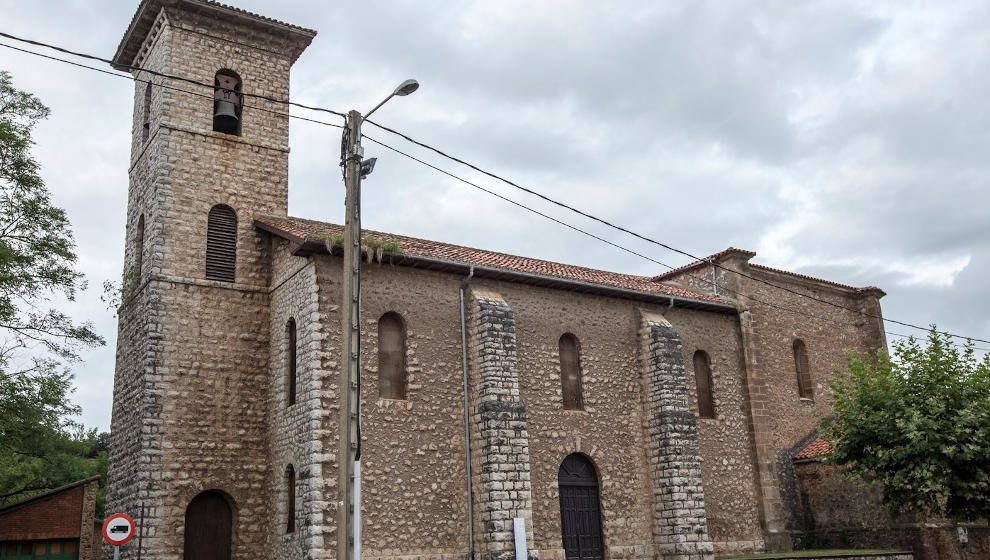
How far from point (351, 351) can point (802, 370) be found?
18.5 meters

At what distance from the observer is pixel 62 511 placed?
19.2 m

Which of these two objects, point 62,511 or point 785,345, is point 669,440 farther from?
point 62,511

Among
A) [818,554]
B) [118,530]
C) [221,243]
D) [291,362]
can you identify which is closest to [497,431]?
[291,362]

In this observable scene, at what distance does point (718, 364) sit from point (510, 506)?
850 cm

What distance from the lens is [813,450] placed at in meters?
23.3

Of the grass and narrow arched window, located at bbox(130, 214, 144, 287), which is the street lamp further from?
the grass

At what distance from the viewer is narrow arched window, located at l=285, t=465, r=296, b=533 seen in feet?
55.9

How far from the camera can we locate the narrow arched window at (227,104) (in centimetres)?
2041

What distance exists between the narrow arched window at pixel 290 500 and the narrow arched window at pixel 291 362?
4.84ft

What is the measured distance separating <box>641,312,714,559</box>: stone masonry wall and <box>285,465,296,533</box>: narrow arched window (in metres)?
8.57

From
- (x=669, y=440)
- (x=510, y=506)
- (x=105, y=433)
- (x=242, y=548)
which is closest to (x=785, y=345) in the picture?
(x=669, y=440)

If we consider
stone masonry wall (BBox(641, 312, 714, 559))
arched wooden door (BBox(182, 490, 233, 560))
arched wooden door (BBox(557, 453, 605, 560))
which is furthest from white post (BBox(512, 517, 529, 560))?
arched wooden door (BBox(182, 490, 233, 560))

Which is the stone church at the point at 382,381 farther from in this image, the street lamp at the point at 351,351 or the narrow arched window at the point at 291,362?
the street lamp at the point at 351,351

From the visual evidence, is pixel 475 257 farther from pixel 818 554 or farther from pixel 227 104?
pixel 818 554
